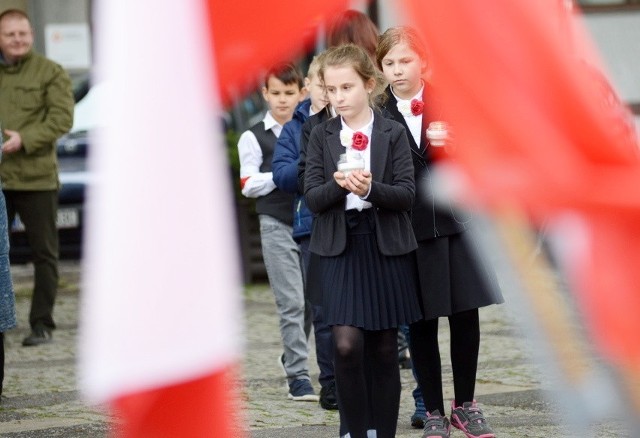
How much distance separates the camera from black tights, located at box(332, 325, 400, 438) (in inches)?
213

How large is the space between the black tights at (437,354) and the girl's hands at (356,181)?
103 cm

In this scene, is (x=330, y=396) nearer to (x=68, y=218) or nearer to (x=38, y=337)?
(x=38, y=337)

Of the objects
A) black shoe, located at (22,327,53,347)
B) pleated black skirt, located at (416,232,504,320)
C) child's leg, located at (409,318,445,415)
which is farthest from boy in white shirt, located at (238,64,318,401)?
black shoe, located at (22,327,53,347)

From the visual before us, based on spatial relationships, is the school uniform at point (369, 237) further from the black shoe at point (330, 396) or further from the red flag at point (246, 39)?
the red flag at point (246, 39)

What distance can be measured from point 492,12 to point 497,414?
4.93 m

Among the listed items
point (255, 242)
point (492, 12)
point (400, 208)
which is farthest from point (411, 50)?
point (255, 242)

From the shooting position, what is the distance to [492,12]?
6.81ft

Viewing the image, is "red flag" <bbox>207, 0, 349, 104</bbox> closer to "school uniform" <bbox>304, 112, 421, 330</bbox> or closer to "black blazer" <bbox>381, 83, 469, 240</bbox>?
"school uniform" <bbox>304, 112, 421, 330</bbox>

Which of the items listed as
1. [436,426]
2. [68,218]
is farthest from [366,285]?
[68,218]

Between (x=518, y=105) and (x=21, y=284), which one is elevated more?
(x=518, y=105)

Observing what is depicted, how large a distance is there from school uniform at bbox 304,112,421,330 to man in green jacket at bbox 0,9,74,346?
4.58 metres

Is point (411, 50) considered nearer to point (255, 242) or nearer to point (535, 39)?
point (535, 39)

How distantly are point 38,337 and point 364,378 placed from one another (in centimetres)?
487

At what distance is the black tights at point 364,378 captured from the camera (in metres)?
5.42
